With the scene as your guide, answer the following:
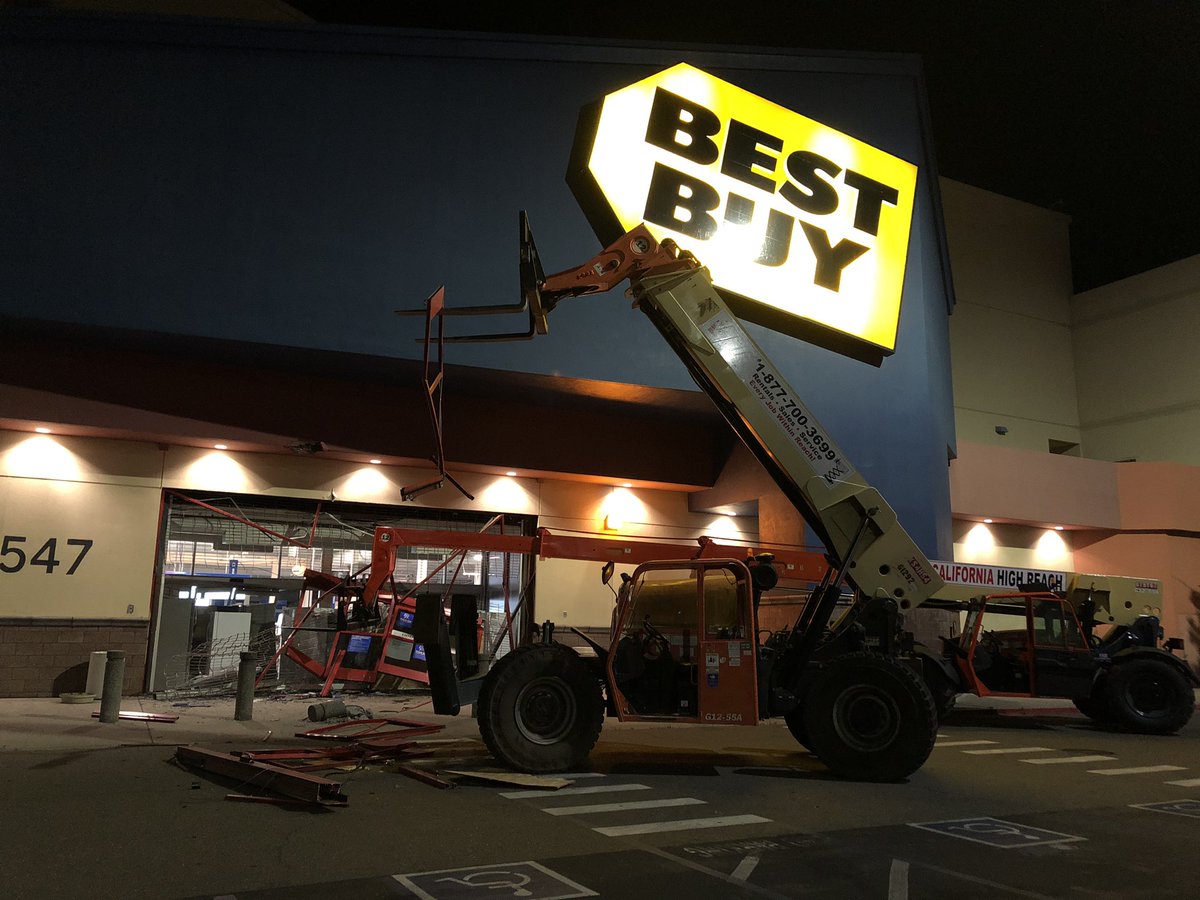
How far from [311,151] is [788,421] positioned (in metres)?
8.89

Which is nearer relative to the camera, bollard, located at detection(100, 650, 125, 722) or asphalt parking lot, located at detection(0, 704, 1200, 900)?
asphalt parking lot, located at detection(0, 704, 1200, 900)

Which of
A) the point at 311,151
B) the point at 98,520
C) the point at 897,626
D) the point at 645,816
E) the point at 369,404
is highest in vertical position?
the point at 311,151

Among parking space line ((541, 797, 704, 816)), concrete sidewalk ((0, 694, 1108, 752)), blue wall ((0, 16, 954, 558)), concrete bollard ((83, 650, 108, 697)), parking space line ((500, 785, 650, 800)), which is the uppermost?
blue wall ((0, 16, 954, 558))

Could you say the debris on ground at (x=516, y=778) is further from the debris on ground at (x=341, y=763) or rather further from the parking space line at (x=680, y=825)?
the parking space line at (x=680, y=825)

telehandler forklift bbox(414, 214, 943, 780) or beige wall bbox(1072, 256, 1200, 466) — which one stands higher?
beige wall bbox(1072, 256, 1200, 466)

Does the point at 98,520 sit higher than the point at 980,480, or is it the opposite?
the point at 980,480

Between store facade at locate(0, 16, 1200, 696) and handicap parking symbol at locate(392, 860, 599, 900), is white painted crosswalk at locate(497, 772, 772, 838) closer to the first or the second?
handicap parking symbol at locate(392, 860, 599, 900)

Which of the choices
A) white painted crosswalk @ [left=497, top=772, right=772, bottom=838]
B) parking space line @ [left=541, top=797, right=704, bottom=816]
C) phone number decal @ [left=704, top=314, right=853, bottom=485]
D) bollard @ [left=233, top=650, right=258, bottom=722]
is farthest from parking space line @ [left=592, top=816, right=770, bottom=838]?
bollard @ [left=233, top=650, right=258, bottom=722]

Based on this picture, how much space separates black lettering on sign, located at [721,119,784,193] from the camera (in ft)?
48.6

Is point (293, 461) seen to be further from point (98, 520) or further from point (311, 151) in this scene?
point (311, 151)

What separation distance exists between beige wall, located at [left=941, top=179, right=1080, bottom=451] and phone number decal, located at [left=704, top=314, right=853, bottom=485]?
1934cm

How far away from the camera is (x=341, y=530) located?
15.5 m

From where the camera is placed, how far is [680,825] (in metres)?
6.12

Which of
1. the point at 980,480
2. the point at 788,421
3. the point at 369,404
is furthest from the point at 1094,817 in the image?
the point at 980,480
